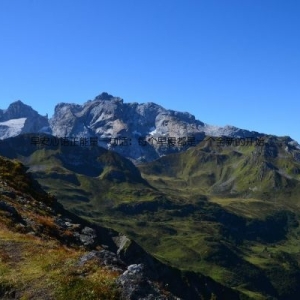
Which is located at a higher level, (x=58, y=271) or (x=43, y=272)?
(x=58, y=271)

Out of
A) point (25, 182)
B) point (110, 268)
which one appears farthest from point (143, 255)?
point (110, 268)

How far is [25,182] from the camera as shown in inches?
2739

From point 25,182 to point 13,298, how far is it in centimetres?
4486

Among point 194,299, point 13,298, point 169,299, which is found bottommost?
point 194,299

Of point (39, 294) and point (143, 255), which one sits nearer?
point (39, 294)

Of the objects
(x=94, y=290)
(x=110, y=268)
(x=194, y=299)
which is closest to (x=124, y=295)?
(x=94, y=290)

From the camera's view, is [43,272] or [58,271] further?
[43,272]

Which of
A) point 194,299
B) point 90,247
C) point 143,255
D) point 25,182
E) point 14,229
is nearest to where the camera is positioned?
point 14,229

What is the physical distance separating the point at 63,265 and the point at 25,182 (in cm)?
4275

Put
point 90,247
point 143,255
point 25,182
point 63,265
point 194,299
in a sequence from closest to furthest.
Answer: point 63,265, point 90,247, point 25,182, point 143,255, point 194,299

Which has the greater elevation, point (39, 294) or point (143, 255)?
point (39, 294)

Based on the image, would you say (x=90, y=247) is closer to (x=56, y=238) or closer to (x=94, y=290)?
(x=56, y=238)

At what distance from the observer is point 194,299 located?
17025 centimetres

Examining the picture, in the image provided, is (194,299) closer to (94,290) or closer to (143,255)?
(143,255)
